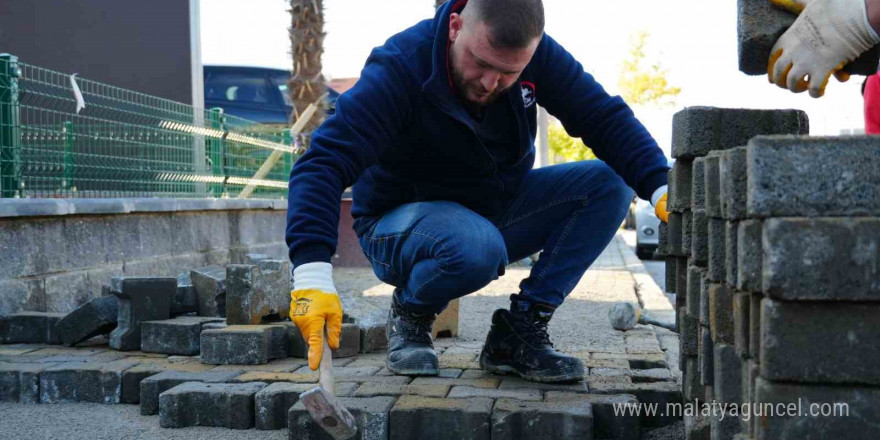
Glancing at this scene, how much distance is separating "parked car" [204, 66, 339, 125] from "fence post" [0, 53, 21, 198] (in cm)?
626

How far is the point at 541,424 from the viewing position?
2725 millimetres

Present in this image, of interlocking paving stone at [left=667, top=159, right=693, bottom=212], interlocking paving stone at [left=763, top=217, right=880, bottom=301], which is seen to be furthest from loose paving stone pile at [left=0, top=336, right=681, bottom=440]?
interlocking paving stone at [left=763, top=217, right=880, bottom=301]

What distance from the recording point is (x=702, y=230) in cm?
240

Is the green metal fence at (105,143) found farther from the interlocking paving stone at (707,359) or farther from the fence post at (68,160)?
the interlocking paving stone at (707,359)

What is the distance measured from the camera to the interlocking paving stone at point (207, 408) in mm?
3117

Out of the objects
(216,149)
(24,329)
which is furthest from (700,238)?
(216,149)

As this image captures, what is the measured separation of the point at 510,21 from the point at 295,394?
4.85 feet

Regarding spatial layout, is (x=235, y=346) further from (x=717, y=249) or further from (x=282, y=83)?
(x=282, y=83)

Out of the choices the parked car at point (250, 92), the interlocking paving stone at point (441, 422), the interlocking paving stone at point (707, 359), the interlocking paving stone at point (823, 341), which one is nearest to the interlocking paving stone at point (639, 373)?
the interlocking paving stone at point (441, 422)

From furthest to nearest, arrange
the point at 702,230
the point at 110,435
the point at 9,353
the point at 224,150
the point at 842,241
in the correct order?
the point at 224,150
the point at 9,353
the point at 110,435
the point at 702,230
the point at 842,241

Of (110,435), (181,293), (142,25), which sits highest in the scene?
(142,25)

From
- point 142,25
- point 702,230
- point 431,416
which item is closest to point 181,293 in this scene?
point 431,416

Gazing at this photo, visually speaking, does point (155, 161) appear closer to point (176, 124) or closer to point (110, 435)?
point (176, 124)

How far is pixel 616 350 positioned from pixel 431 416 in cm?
169
